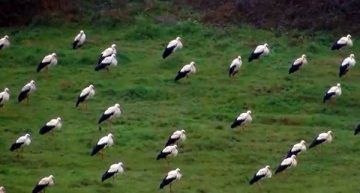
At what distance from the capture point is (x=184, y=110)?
126 ft

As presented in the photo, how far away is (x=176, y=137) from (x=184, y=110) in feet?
13.0

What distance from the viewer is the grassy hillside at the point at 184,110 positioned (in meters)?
32.7

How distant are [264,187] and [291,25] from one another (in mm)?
16110

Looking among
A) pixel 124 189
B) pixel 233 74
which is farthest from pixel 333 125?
pixel 124 189

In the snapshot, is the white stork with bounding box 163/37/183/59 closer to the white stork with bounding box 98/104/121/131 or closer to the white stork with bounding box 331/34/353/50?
the white stork with bounding box 331/34/353/50

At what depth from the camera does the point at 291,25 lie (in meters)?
47.1

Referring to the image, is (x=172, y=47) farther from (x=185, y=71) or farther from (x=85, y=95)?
(x=85, y=95)

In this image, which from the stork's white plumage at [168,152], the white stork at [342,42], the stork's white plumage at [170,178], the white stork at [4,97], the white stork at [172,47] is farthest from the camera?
the white stork at [342,42]

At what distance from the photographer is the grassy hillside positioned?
3269 cm

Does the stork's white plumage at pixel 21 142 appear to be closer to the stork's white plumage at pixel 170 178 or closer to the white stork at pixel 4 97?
the white stork at pixel 4 97

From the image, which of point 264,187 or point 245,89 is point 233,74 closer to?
point 245,89

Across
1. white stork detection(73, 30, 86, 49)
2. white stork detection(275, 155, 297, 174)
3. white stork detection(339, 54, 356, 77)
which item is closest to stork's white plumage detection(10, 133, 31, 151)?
white stork detection(275, 155, 297, 174)

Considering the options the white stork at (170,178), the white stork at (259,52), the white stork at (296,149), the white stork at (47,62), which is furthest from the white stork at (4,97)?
the white stork at (296,149)

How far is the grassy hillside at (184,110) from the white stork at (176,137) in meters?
0.40
